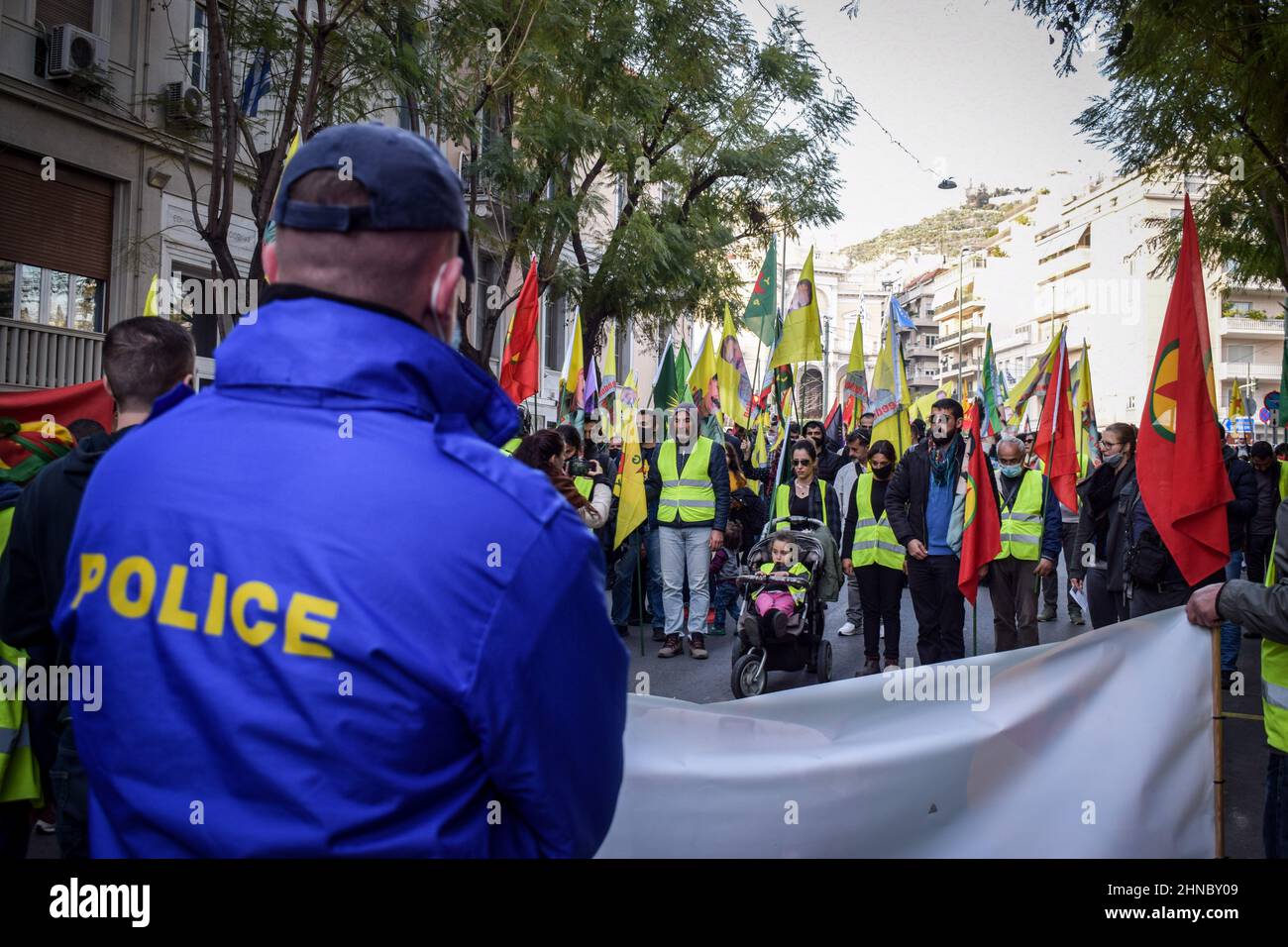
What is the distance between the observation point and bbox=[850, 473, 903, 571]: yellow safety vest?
9266mm

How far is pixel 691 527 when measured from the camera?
10438 millimetres

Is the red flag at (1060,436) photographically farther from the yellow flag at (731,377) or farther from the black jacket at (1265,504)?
the yellow flag at (731,377)

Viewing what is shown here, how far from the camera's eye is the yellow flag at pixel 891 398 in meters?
11.5

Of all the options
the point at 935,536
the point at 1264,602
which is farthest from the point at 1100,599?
the point at 1264,602

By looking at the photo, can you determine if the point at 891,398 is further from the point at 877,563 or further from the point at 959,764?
the point at 959,764

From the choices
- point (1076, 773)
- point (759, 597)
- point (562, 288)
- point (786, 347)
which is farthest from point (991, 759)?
point (562, 288)

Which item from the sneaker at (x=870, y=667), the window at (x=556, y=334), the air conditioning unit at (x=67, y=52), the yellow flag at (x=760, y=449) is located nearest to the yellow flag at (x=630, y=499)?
the sneaker at (x=870, y=667)

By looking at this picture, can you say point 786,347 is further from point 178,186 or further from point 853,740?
point 178,186

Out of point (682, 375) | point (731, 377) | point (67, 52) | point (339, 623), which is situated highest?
point (67, 52)

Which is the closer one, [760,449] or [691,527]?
[691,527]

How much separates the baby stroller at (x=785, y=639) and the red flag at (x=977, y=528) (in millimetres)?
1286

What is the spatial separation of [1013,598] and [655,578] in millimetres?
3833

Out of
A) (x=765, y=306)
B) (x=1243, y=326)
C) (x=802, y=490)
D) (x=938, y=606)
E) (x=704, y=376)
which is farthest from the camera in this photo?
(x=1243, y=326)
